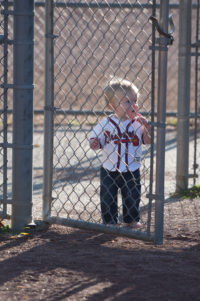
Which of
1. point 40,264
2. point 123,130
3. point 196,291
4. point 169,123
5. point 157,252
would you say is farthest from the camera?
point 169,123

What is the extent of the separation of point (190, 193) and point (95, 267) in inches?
85.4

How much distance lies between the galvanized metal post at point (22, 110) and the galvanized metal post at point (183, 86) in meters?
1.77

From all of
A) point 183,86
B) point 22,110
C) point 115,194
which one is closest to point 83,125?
point 183,86

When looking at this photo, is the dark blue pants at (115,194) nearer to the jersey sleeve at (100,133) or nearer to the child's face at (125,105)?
the jersey sleeve at (100,133)

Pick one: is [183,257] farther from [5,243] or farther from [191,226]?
[5,243]

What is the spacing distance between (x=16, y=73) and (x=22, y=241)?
3.66 ft

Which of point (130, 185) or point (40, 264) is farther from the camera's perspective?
point (130, 185)

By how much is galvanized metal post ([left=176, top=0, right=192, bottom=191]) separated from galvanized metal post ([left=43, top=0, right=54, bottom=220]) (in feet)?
5.33

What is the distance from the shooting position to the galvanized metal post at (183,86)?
18.2 ft

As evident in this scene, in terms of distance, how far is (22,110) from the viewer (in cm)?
426

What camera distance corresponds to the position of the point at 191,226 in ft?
14.9

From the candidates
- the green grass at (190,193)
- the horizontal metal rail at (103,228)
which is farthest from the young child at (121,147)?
the green grass at (190,193)

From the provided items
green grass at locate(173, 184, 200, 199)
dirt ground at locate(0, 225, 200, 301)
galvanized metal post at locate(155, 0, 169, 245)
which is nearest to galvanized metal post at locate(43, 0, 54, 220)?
dirt ground at locate(0, 225, 200, 301)

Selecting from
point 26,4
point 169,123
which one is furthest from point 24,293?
point 169,123
